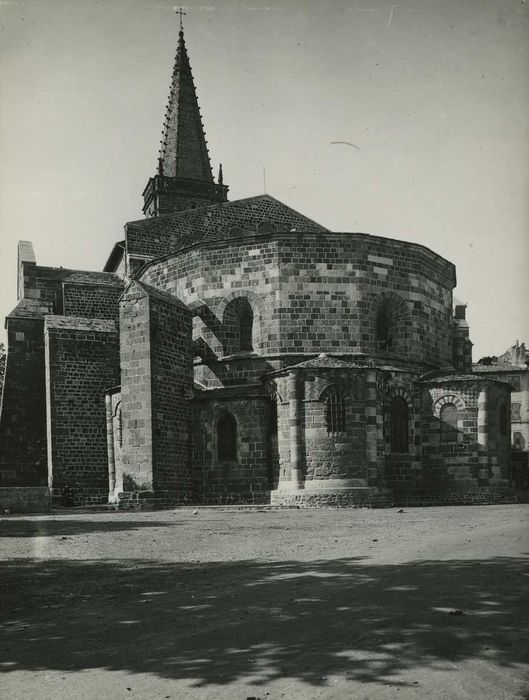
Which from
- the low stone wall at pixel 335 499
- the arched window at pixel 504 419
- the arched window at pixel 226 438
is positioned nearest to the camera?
the low stone wall at pixel 335 499

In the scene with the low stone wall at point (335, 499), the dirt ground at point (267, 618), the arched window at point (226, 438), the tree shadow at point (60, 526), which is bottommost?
the low stone wall at point (335, 499)

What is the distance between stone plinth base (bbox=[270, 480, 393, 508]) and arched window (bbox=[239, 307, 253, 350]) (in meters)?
6.49

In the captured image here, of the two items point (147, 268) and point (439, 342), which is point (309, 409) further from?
point (147, 268)

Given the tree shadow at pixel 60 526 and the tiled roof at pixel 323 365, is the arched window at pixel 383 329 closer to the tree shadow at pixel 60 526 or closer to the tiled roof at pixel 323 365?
the tiled roof at pixel 323 365

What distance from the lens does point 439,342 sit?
30.7 metres

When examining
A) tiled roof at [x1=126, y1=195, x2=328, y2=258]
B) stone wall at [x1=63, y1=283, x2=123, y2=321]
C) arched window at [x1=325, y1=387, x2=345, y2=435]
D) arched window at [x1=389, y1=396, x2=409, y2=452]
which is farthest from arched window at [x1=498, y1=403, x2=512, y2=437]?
stone wall at [x1=63, y1=283, x2=123, y2=321]

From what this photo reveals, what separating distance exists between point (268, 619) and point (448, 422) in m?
21.2

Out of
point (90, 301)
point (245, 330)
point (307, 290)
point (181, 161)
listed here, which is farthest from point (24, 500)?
point (181, 161)

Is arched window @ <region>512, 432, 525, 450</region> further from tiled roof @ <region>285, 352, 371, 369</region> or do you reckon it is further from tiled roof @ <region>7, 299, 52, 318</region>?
tiled roof @ <region>7, 299, 52, 318</region>

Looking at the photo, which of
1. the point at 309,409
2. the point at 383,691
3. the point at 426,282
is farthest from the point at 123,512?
the point at 383,691

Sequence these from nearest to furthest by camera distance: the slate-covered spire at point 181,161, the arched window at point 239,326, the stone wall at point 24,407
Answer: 1. the arched window at point 239,326
2. the stone wall at point 24,407
3. the slate-covered spire at point 181,161

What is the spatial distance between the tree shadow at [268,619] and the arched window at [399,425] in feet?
55.9

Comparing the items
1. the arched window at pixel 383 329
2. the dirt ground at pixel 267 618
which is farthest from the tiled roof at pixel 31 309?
the dirt ground at pixel 267 618

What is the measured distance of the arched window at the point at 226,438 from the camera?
26266 mm
